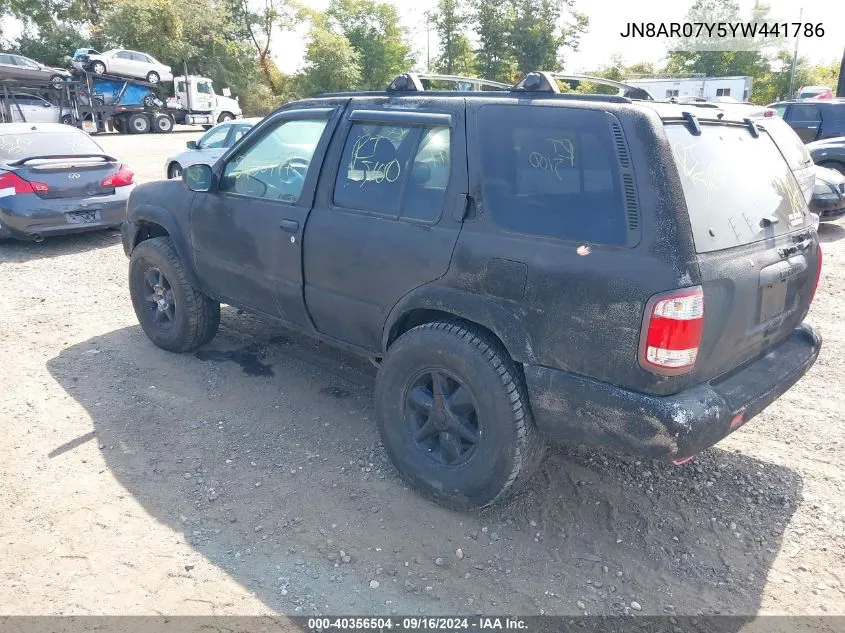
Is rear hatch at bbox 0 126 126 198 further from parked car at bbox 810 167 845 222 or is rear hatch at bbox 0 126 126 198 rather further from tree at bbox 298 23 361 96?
tree at bbox 298 23 361 96

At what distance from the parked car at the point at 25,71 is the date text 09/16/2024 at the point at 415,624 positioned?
2693 centimetres

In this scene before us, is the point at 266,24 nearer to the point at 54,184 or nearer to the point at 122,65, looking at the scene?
the point at 122,65

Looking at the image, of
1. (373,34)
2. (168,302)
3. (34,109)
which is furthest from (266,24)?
(168,302)

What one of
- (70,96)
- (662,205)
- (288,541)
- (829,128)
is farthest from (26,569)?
(70,96)

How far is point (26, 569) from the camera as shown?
111 inches

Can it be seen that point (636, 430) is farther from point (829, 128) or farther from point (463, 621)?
point (829, 128)

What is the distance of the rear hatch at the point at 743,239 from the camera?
2598mm

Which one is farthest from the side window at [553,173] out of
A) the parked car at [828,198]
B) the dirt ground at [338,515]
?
the parked car at [828,198]

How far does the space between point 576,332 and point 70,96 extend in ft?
88.8

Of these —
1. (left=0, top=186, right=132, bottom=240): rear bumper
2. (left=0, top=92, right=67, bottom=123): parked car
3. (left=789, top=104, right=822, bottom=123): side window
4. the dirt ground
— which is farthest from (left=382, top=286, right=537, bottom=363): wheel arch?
(left=0, top=92, right=67, bottom=123): parked car

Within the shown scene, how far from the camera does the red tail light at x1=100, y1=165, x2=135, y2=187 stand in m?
8.48

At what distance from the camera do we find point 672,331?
8.11 feet

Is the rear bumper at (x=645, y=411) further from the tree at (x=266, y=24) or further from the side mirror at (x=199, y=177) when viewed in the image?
the tree at (x=266, y=24)

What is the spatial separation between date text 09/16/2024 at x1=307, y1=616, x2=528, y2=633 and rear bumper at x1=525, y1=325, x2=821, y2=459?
0.80 m
